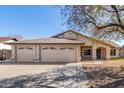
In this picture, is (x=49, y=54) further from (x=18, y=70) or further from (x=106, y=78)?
(x=106, y=78)

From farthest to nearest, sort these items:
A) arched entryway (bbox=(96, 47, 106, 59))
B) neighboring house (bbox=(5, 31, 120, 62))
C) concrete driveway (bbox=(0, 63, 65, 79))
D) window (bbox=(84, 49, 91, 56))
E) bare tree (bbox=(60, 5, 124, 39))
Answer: arched entryway (bbox=(96, 47, 106, 59))
window (bbox=(84, 49, 91, 56))
neighboring house (bbox=(5, 31, 120, 62))
concrete driveway (bbox=(0, 63, 65, 79))
bare tree (bbox=(60, 5, 124, 39))

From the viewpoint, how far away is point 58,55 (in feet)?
94.7

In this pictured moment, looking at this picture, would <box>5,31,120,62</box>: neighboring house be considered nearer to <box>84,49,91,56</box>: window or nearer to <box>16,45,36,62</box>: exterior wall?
<box>16,45,36,62</box>: exterior wall

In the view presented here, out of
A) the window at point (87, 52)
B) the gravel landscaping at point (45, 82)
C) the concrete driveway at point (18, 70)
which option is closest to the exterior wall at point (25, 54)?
the concrete driveway at point (18, 70)

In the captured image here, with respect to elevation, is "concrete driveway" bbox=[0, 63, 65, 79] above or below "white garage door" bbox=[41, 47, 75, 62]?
below

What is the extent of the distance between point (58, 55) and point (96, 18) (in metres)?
12.6

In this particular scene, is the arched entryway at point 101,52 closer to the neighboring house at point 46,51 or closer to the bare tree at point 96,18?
the neighboring house at point 46,51

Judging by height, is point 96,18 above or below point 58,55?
above

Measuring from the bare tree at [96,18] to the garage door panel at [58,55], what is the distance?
9.94 m

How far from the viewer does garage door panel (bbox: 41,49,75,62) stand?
1133 inches

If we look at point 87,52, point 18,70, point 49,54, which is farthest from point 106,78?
point 87,52

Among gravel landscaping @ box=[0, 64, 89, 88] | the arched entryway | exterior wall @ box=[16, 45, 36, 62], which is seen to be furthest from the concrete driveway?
the arched entryway

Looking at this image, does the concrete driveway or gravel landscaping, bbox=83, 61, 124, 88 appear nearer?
gravel landscaping, bbox=83, 61, 124, 88

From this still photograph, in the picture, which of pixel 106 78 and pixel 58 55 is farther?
pixel 58 55
